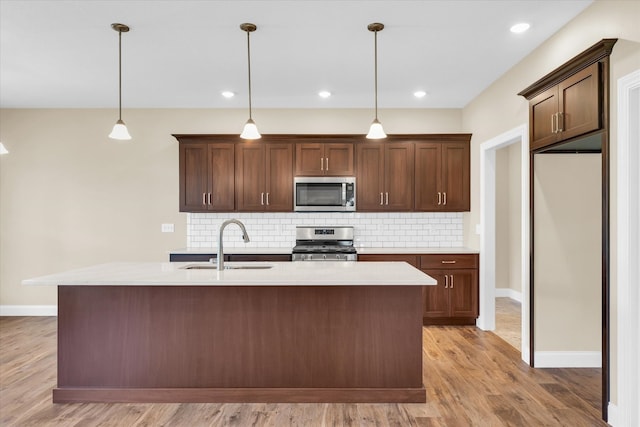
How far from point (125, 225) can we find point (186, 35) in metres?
2.99

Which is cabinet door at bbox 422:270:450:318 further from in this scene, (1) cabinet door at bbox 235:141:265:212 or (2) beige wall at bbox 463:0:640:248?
(1) cabinet door at bbox 235:141:265:212

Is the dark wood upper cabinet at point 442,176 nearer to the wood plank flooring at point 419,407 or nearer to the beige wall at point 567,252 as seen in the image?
the beige wall at point 567,252

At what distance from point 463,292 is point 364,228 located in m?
1.43

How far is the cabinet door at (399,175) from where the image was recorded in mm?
5070

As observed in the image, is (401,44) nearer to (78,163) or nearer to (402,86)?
(402,86)

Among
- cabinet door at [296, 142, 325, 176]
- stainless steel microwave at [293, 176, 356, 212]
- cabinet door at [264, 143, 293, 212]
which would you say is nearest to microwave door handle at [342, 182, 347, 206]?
stainless steel microwave at [293, 176, 356, 212]

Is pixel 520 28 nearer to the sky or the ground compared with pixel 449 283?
nearer to the sky

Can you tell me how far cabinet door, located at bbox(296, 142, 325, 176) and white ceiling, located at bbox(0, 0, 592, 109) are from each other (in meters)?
0.57

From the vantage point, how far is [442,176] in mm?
5086

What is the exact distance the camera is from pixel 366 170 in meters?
5.08

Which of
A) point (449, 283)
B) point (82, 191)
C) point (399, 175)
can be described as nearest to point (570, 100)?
point (399, 175)

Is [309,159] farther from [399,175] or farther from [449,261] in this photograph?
[449,261]

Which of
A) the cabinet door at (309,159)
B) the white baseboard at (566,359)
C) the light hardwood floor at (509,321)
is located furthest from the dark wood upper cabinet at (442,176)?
the white baseboard at (566,359)

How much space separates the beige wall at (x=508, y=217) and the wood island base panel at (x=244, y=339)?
4.27 metres
